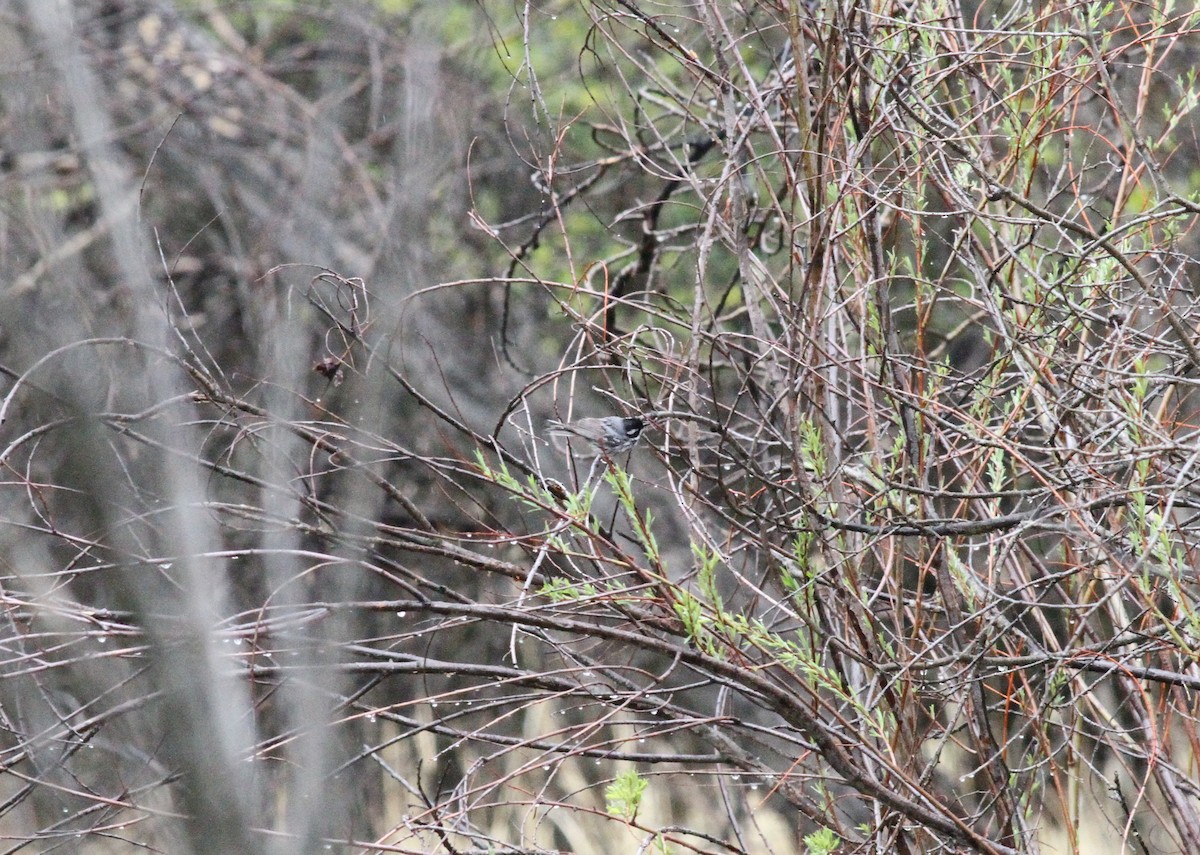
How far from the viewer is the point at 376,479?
178 cm

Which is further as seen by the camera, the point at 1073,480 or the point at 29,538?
the point at 29,538

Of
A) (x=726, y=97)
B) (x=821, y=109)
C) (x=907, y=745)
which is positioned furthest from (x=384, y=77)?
(x=907, y=745)

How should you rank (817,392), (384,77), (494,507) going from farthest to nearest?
(384,77), (494,507), (817,392)

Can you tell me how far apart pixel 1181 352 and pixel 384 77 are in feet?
17.5

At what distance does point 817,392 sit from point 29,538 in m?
1.72

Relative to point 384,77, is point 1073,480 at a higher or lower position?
lower

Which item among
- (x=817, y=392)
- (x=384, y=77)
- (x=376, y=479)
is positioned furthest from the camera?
(x=384, y=77)

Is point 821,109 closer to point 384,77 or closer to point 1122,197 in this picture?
point 1122,197

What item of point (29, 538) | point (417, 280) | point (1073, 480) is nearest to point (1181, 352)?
point (1073, 480)

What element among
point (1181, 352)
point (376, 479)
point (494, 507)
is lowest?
point (494, 507)

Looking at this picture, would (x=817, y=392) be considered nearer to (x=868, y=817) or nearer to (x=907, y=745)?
(x=907, y=745)

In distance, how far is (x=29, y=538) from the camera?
8.86ft

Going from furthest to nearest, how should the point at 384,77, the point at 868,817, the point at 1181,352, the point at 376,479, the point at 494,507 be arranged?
the point at 384,77 → the point at 494,507 → the point at 868,817 → the point at 1181,352 → the point at 376,479

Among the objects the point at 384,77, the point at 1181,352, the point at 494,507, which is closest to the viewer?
the point at 1181,352
